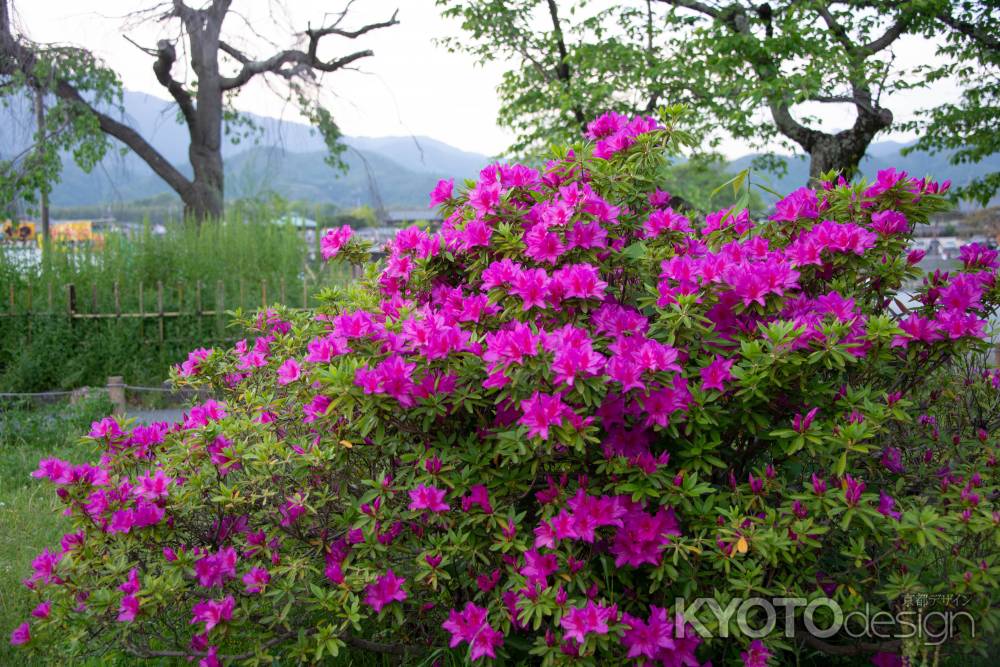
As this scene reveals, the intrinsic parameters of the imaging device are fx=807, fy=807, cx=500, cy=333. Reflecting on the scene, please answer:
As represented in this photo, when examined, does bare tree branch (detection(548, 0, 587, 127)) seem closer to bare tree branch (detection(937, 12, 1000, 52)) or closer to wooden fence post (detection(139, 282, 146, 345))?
bare tree branch (detection(937, 12, 1000, 52))

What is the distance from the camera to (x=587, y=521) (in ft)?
7.05

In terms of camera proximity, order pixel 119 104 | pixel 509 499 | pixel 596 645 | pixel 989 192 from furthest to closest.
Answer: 1. pixel 119 104
2. pixel 989 192
3. pixel 509 499
4. pixel 596 645

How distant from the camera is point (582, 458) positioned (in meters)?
2.29

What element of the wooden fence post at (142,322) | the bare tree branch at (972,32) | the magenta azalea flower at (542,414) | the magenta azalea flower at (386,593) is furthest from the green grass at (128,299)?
the bare tree branch at (972,32)

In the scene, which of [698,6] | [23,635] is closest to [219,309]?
[23,635]

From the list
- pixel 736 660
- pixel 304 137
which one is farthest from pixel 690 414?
pixel 304 137

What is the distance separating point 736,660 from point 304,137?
14.4 meters

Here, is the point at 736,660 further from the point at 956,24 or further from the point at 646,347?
the point at 956,24

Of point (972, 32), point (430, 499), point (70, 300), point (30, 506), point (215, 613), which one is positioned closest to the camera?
point (430, 499)

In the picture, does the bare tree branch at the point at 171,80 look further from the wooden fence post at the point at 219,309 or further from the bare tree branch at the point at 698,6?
the bare tree branch at the point at 698,6

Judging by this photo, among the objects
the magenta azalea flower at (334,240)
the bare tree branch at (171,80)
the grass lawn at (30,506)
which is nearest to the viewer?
Answer: the grass lawn at (30,506)

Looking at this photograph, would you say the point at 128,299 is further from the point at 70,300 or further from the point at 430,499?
the point at 430,499

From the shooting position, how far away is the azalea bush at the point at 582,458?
2160 mm

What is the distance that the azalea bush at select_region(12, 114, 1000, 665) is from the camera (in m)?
2.16
